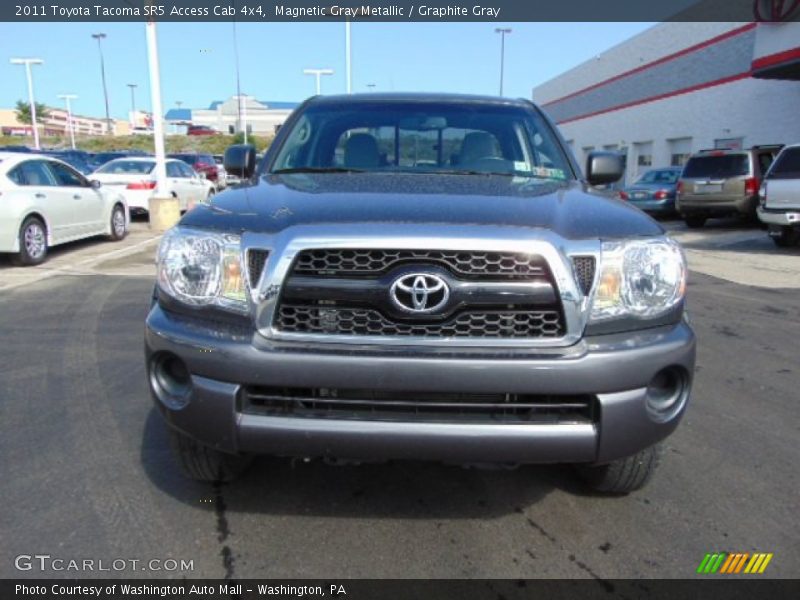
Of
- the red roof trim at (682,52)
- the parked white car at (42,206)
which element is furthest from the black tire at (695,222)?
the parked white car at (42,206)

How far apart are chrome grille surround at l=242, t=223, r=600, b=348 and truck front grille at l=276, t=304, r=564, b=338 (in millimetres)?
25

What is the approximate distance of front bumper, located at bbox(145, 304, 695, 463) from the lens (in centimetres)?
207

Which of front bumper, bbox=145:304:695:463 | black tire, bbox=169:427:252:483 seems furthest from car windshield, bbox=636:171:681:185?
black tire, bbox=169:427:252:483

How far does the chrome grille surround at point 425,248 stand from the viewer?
2109 mm

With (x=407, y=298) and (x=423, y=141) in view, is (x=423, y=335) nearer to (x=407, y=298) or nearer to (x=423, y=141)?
(x=407, y=298)

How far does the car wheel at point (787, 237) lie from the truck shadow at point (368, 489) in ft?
35.0

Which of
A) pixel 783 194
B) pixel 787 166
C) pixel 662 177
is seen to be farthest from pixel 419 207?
pixel 662 177

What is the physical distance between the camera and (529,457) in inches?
84.3

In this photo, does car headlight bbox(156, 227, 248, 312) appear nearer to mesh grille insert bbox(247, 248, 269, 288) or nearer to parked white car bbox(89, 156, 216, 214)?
mesh grille insert bbox(247, 248, 269, 288)

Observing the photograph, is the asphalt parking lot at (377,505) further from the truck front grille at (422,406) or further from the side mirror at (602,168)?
the side mirror at (602,168)

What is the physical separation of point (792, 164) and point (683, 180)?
3.86 meters

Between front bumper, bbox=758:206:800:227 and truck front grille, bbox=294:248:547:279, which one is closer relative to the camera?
truck front grille, bbox=294:248:547:279
